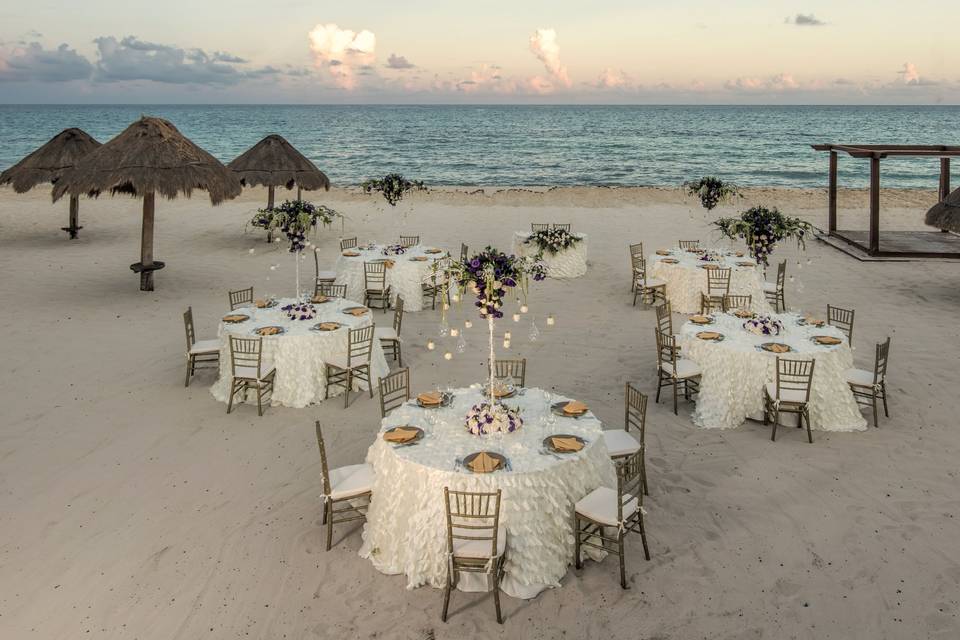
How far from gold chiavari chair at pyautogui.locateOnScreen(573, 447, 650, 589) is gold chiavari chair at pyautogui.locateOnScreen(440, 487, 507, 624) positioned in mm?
847

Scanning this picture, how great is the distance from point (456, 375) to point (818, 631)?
6904 millimetres

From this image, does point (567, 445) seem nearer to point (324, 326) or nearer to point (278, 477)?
point (278, 477)

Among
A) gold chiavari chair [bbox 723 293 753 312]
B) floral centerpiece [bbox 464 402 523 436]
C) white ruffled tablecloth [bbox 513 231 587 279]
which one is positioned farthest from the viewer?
white ruffled tablecloth [bbox 513 231 587 279]

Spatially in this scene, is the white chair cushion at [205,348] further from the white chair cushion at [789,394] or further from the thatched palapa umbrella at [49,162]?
the thatched palapa umbrella at [49,162]

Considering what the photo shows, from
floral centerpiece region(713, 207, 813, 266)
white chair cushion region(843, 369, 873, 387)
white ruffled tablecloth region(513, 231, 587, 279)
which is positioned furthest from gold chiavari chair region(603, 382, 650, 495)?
white ruffled tablecloth region(513, 231, 587, 279)

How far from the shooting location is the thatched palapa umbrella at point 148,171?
607 inches

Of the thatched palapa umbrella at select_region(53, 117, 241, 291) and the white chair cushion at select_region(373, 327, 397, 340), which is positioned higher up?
the thatched palapa umbrella at select_region(53, 117, 241, 291)

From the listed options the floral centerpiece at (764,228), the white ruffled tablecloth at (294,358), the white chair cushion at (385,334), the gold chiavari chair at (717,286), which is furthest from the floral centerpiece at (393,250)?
the floral centerpiece at (764,228)

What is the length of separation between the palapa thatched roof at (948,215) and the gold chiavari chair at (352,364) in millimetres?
13512

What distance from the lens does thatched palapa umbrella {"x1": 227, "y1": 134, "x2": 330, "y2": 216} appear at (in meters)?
22.2

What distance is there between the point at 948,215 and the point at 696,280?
6337 mm

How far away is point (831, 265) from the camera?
19.6 meters

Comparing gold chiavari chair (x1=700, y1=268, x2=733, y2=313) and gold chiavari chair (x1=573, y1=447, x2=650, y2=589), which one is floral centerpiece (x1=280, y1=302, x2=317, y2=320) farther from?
gold chiavari chair (x1=700, y1=268, x2=733, y2=313)

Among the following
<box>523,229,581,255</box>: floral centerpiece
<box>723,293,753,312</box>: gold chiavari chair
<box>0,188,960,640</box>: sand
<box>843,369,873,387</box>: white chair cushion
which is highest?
<box>523,229,581,255</box>: floral centerpiece
